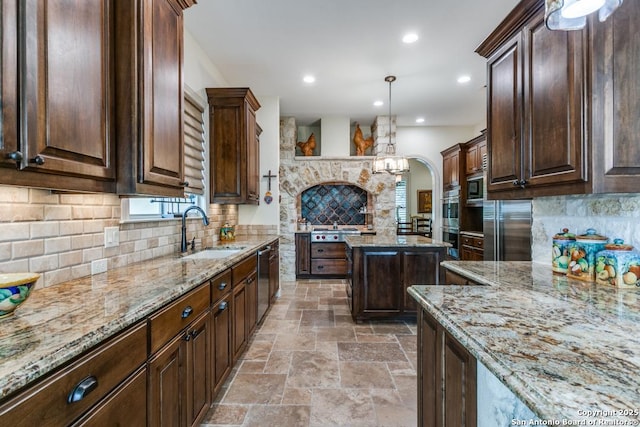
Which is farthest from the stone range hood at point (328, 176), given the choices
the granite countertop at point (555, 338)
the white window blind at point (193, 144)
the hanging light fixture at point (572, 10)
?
the hanging light fixture at point (572, 10)

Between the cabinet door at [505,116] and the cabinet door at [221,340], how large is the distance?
77.1 inches

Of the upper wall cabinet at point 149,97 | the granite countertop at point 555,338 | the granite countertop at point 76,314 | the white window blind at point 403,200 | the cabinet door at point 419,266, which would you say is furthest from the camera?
the white window blind at point 403,200

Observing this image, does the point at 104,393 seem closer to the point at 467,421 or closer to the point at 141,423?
the point at 141,423

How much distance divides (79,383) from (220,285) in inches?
46.1

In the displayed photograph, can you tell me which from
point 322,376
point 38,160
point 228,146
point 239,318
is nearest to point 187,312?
point 38,160

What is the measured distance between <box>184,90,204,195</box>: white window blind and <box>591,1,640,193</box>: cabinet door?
3.07m

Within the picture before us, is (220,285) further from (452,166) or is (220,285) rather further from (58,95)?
(452,166)

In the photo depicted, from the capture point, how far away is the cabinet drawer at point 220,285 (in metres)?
1.92

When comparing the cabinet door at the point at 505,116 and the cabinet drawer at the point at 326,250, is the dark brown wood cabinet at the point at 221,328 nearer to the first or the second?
the cabinet door at the point at 505,116

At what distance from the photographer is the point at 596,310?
A: 1109mm

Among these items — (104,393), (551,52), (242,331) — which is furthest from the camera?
(242,331)

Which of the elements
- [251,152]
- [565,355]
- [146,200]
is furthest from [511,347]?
[251,152]

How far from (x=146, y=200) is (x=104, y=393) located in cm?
170

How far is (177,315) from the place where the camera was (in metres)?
1.43
